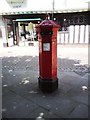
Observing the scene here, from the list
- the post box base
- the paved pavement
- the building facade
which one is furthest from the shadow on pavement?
the building facade

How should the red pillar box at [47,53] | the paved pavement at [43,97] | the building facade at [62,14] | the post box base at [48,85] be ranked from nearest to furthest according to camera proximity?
the paved pavement at [43,97] < the red pillar box at [47,53] < the post box base at [48,85] < the building facade at [62,14]

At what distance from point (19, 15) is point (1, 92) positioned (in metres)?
11.4


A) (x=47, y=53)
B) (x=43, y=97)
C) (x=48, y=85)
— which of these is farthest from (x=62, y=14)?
(x=43, y=97)

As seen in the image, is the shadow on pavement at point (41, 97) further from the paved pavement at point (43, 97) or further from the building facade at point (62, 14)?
the building facade at point (62, 14)

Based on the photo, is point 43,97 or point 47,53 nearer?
point 43,97

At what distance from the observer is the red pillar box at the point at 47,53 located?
5027mm

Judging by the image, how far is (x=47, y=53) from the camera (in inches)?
207

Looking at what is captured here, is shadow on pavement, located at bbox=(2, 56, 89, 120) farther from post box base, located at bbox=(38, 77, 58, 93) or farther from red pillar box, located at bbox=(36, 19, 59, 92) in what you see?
red pillar box, located at bbox=(36, 19, 59, 92)

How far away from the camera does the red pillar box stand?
503 cm

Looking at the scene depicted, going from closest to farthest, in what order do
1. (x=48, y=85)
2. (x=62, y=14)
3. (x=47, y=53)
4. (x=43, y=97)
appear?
1. (x=43, y=97)
2. (x=47, y=53)
3. (x=48, y=85)
4. (x=62, y=14)

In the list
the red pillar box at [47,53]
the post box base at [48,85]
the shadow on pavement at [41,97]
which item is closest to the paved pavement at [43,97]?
the shadow on pavement at [41,97]

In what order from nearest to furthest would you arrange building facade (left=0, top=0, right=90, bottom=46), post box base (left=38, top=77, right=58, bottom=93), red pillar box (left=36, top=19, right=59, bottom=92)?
red pillar box (left=36, top=19, right=59, bottom=92), post box base (left=38, top=77, right=58, bottom=93), building facade (left=0, top=0, right=90, bottom=46)

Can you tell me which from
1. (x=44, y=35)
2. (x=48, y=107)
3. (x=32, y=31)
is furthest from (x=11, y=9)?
(x=48, y=107)

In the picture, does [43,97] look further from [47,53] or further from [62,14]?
[62,14]
